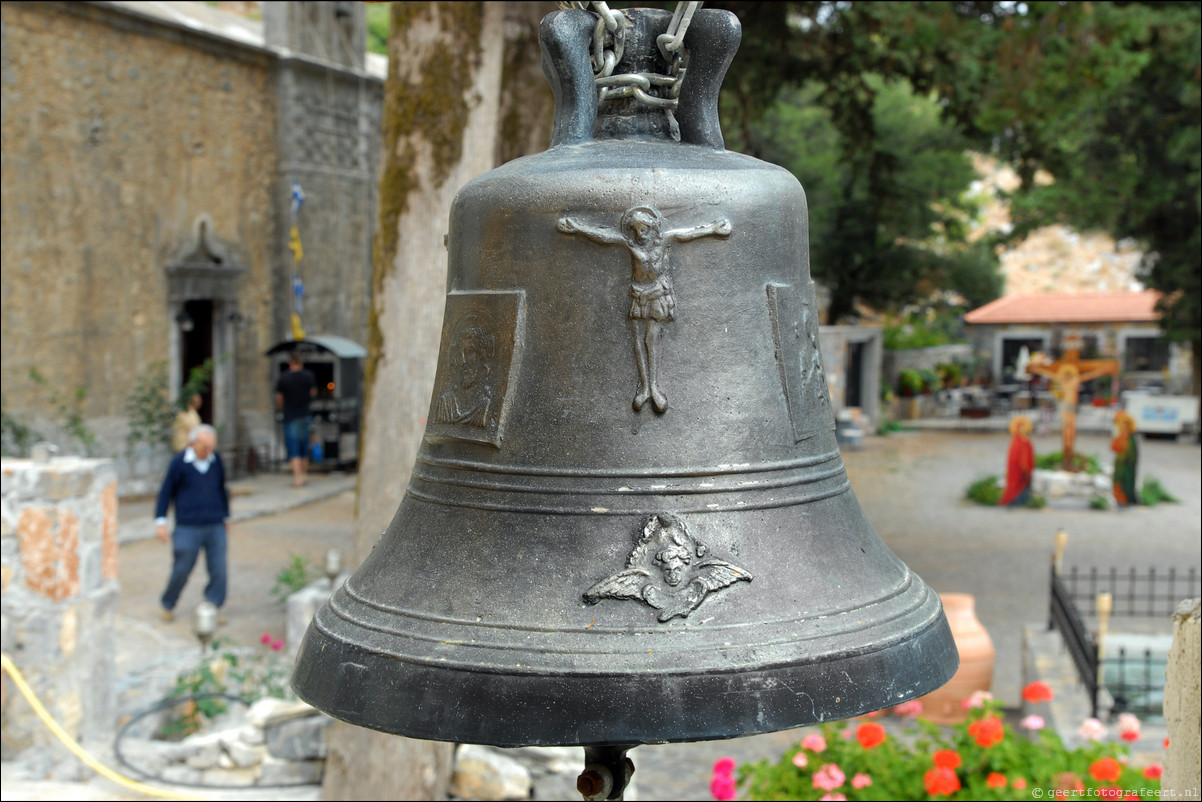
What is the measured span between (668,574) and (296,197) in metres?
15.2

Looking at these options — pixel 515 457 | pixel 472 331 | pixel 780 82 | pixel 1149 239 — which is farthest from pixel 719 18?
pixel 1149 239

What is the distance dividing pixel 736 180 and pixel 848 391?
77.1 ft

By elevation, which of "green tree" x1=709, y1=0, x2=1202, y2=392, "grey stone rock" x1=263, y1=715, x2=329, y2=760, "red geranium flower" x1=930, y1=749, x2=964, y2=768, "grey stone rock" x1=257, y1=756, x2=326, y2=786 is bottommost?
"grey stone rock" x1=257, y1=756, x2=326, y2=786

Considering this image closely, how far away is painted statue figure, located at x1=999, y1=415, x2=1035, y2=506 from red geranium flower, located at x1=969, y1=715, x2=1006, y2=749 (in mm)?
11279

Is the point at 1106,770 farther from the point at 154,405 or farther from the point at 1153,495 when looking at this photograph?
the point at 1153,495

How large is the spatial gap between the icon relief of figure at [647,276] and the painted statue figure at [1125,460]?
590 inches

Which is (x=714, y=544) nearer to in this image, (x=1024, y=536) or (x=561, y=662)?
(x=561, y=662)

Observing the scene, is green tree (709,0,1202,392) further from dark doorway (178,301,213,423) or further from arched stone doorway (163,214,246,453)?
dark doorway (178,301,213,423)

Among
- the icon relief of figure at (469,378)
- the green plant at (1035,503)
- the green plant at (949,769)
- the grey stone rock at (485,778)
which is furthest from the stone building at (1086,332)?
the icon relief of figure at (469,378)

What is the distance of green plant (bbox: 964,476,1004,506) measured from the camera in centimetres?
1555

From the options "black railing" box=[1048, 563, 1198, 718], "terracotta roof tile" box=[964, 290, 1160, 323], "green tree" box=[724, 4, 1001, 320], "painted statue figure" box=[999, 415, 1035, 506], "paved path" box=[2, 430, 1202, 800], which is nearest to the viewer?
"black railing" box=[1048, 563, 1198, 718]

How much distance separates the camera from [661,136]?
6.49 feet

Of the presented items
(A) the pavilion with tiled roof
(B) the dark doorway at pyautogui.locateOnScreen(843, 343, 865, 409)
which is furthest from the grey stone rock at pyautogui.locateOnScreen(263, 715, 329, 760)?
(A) the pavilion with tiled roof

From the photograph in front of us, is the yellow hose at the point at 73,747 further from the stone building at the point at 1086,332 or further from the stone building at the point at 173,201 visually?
the stone building at the point at 1086,332
